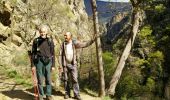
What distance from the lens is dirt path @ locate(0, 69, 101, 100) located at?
13595 millimetres

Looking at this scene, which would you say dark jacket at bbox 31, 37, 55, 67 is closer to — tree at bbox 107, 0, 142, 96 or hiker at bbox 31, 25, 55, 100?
hiker at bbox 31, 25, 55, 100

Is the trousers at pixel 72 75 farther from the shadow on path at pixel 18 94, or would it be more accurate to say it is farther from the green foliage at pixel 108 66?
the green foliage at pixel 108 66

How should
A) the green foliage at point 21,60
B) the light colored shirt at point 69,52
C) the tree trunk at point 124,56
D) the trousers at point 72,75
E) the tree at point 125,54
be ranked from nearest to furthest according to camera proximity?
the light colored shirt at point 69,52 → the trousers at point 72,75 → the tree at point 125,54 → the tree trunk at point 124,56 → the green foliage at point 21,60

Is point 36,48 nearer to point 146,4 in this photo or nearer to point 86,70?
point 146,4

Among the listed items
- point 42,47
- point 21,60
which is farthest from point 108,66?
point 42,47

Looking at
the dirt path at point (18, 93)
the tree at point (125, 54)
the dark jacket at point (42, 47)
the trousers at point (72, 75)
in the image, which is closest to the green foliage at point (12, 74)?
the dirt path at point (18, 93)

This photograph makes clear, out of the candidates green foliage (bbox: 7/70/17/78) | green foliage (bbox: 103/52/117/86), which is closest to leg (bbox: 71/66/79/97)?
green foliage (bbox: 7/70/17/78)

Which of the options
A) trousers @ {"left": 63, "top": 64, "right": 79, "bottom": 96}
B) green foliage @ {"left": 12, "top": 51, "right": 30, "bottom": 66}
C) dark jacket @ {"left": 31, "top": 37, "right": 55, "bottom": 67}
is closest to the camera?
dark jacket @ {"left": 31, "top": 37, "right": 55, "bottom": 67}

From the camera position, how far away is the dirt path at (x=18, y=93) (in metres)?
13.6

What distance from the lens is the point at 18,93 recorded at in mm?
14219

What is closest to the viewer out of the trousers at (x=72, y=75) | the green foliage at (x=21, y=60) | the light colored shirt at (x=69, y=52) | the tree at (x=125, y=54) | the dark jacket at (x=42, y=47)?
the dark jacket at (x=42, y=47)

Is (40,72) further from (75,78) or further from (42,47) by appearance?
(75,78)

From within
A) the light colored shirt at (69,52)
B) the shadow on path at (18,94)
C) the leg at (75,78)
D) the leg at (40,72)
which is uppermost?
the light colored shirt at (69,52)

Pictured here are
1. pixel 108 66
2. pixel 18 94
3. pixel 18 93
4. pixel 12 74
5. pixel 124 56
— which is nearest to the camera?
pixel 18 94
